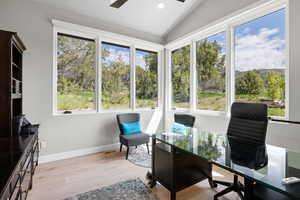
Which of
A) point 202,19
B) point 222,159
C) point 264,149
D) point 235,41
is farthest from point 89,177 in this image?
point 202,19

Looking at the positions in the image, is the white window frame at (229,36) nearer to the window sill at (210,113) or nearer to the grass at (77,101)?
the window sill at (210,113)

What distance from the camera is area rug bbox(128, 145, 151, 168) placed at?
9.85ft

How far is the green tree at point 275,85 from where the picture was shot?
2.39 metres

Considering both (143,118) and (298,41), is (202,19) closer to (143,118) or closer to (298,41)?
(298,41)

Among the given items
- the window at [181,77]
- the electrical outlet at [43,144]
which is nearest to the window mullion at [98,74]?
the electrical outlet at [43,144]

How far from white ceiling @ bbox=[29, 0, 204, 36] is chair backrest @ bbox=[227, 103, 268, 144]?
2643 mm

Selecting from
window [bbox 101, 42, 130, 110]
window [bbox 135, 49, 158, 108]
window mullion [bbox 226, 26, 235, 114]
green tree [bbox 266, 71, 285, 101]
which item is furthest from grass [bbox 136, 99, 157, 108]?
green tree [bbox 266, 71, 285, 101]

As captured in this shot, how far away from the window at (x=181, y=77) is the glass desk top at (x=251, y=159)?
211cm

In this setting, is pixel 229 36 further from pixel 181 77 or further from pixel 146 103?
pixel 146 103

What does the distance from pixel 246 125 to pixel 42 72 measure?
347 centimetres

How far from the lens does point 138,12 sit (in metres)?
3.53

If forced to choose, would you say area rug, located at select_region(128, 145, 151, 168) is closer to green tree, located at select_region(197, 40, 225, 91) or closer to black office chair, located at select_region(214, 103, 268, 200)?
black office chair, located at select_region(214, 103, 268, 200)

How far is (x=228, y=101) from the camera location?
9.99 feet

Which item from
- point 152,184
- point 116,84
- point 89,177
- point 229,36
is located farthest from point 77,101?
point 229,36
